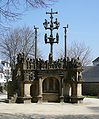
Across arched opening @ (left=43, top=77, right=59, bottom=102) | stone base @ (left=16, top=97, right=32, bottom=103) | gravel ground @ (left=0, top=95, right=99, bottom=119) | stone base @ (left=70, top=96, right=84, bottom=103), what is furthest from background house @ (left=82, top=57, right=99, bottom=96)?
gravel ground @ (left=0, top=95, right=99, bottom=119)

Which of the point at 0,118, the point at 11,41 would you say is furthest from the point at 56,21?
the point at 0,118

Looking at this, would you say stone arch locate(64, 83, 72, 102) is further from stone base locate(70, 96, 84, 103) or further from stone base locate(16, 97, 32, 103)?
stone base locate(16, 97, 32, 103)

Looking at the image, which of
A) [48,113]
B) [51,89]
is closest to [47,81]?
[51,89]

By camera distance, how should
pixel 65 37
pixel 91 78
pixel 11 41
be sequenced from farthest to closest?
pixel 91 78 < pixel 11 41 < pixel 65 37

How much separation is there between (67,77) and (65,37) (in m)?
5.77

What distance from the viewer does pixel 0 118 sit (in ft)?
63.0

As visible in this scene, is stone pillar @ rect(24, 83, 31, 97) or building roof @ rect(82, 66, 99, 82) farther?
building roof @ rect(82, 66, 99, 82)

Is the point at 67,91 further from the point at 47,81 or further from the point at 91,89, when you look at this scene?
the point at 91,89

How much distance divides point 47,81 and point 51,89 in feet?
3.05

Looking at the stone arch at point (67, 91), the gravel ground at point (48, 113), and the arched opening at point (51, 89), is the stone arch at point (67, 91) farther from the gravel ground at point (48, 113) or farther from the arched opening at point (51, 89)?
the gravel ground at point (48, 113)

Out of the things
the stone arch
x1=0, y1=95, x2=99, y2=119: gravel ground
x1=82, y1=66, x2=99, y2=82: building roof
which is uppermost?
x1=82, y1=66, x2=99, y2=82: building roof

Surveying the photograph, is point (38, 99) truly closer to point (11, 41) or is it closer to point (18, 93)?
point (18, 93)

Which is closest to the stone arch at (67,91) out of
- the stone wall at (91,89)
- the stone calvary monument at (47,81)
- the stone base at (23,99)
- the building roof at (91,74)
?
the stone calvary monument at (47,81)

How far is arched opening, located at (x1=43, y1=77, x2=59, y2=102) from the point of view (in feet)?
119
